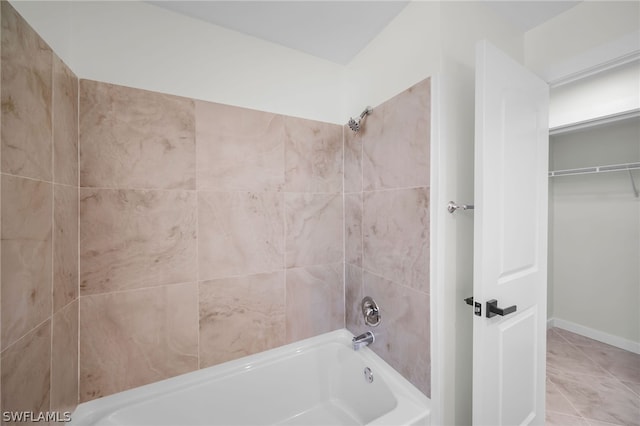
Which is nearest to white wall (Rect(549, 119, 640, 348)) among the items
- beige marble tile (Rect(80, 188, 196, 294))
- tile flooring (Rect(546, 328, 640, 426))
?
tile flooring (Rect(546, 328, 640, 426))

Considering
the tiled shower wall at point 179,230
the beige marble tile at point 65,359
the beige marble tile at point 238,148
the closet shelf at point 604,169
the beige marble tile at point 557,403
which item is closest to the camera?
the tiled shower wall at point 179,230

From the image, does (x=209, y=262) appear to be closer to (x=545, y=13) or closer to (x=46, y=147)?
(x=46, y=147)

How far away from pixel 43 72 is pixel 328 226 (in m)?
1.40

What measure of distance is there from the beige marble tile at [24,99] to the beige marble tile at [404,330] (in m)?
1.49

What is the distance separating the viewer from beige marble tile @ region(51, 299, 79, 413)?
0.87 metres

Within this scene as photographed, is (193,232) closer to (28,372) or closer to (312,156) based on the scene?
(28,372)

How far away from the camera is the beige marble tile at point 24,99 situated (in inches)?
26.2

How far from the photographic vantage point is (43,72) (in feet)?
2.68

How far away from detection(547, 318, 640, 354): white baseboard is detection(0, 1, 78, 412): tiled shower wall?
412cm

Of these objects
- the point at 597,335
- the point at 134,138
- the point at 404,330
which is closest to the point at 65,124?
the point at 134,138

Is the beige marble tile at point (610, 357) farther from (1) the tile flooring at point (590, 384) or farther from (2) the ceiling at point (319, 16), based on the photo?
(2) the ceiling at point (319, 16)

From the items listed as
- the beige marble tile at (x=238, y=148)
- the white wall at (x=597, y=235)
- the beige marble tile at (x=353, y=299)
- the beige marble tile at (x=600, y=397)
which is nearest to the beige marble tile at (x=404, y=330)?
the beige marble tile at (x=353, y=299)

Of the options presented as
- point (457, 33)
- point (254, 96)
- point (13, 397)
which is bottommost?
point (13, 397)

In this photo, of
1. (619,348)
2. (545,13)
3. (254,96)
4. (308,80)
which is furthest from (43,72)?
(619,348)
